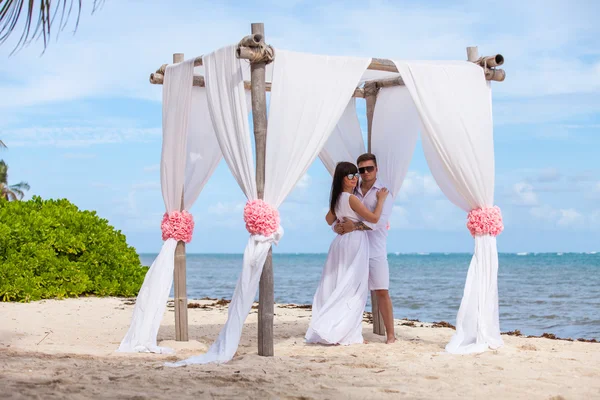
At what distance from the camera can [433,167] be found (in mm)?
7012

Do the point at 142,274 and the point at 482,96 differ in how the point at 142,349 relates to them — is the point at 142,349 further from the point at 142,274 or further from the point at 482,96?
the point at 142,274

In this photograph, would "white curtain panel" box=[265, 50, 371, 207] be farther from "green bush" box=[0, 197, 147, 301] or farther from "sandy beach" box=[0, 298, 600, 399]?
"green bush" box=[0, 197, 147, 301]

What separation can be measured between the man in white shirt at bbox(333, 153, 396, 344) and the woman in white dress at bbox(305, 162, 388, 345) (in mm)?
73

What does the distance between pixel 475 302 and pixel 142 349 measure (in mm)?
2934

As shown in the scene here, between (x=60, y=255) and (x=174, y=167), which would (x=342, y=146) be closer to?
(x=174, y=167)

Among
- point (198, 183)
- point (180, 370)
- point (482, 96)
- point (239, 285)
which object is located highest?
point (482, 96)

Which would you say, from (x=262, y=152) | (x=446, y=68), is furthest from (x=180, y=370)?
(x=446, y=68)

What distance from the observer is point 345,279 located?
6773mm

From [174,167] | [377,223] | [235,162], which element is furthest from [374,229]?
[174,167]

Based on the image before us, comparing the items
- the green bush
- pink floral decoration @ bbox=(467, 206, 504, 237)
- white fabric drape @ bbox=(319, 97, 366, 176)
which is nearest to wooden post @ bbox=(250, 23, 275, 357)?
white fabric drape @ bbox=(319, 97, 366, 176)

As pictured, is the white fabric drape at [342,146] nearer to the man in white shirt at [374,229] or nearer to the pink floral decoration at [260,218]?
the man in white shirt at [374,229]

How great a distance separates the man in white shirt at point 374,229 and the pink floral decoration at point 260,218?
1197 mm

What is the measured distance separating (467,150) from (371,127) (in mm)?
1326

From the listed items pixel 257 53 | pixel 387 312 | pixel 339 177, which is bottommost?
pixel 387 312
